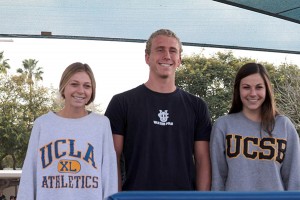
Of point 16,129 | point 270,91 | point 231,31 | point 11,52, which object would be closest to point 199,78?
point 16,129

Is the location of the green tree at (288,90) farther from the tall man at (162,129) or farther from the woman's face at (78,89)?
the woman's face at (78,89)

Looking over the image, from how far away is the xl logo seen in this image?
7.52ft

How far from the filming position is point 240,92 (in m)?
2.59

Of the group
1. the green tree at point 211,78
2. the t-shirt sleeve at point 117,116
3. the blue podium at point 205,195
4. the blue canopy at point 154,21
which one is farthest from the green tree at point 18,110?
the blue podium at point 205,195

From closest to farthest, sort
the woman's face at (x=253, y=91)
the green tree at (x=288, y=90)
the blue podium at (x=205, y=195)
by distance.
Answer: the blue podium at (x=205, y=195) → the woman's face at (x=253, y=91) → the green tree at (x=288, y=90)

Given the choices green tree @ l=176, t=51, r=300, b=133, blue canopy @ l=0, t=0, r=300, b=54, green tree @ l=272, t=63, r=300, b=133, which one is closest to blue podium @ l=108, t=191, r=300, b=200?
blue canopy @ l=0, t=0, r=300, b=54

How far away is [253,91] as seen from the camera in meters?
2.53

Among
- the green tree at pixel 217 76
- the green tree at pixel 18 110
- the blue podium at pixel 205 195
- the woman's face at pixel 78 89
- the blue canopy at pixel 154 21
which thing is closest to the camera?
the blue podium at pixel 205 195

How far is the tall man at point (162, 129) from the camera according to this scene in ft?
8.16

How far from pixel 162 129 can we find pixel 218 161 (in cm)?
33

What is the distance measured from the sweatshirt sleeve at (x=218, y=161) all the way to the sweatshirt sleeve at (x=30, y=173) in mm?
856

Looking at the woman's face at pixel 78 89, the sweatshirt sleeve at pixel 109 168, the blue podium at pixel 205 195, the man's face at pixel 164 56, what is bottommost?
the blue podium at pixel 205 195

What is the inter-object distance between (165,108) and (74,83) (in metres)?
0.46

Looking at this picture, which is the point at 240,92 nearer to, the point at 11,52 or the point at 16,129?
the point at 16,129
